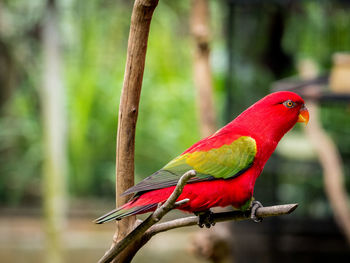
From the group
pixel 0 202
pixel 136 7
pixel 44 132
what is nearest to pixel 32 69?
pixel 0 202

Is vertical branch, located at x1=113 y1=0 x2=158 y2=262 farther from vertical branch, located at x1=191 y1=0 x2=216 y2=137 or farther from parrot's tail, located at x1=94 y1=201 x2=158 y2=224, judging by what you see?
vertical branch, located at x1=191 y1=0 x2=216 y2=137

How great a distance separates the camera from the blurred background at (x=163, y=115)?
268 centimetres

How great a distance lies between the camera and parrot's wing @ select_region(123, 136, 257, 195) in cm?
68

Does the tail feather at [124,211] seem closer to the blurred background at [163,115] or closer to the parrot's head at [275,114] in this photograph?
the parrot's head at [275,114]

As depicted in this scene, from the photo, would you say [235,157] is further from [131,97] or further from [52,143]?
[52,143]

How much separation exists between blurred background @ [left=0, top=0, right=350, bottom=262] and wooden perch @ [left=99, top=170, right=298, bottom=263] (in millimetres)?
1216

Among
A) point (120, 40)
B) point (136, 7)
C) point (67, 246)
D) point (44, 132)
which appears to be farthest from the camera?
point (120, 40)

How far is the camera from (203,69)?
207 cm

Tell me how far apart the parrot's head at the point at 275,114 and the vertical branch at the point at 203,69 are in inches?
52.0

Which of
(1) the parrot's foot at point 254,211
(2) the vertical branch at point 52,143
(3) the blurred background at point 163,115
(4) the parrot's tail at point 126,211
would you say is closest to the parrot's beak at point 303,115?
(1) the parrot's foot at point 254,211

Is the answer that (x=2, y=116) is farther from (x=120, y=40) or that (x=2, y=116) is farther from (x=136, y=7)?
(x=136, y=7)

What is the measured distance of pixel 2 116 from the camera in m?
3.92

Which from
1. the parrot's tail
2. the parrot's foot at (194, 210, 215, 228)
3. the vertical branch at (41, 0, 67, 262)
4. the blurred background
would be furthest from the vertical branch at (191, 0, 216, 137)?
the parrot's tail

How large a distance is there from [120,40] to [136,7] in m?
3.53
